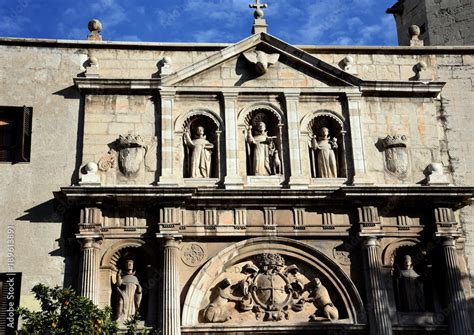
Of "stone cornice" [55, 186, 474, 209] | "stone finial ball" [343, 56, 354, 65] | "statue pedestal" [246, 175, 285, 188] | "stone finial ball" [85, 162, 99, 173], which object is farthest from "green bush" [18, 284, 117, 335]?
"stone finial ball" [343, 56, 354, 65]

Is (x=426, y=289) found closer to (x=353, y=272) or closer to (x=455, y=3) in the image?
(x=353, y=272)

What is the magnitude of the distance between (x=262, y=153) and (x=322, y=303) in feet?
11.8

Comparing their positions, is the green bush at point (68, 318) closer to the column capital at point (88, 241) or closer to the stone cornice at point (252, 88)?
the column capital at point (88, 241)

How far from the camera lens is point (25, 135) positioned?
60.3 feet

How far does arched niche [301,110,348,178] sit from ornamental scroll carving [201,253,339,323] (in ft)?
7.76

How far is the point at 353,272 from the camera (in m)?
17.5

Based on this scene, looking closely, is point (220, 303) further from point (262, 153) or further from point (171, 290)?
point (262, 153)

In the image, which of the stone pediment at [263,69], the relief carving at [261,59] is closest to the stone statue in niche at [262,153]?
the stone pediment at [263,69]

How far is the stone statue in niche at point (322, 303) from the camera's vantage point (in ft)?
56.1

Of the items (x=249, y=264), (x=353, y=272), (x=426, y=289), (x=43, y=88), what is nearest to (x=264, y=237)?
(x=249, y=264)

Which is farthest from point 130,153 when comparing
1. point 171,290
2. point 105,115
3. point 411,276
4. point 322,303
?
point 411,276

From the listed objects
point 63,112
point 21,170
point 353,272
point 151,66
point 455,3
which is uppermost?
point 455,3

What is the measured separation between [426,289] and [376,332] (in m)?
1.80

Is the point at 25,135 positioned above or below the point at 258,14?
below
